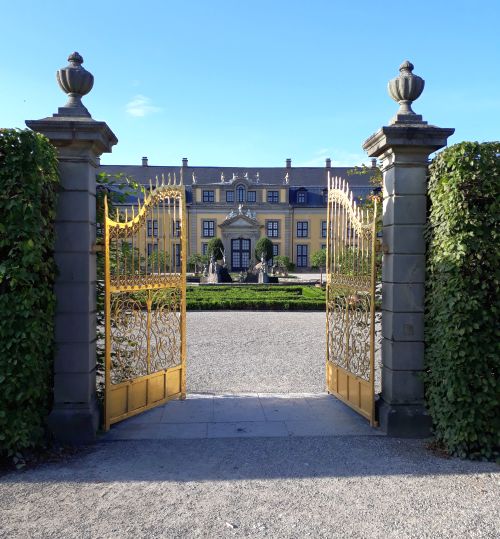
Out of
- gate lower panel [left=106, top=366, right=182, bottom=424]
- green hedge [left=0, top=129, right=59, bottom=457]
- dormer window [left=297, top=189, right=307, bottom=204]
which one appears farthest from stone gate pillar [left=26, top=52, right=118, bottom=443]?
dormer window [left=297, top=189, right=307, bottom=204]

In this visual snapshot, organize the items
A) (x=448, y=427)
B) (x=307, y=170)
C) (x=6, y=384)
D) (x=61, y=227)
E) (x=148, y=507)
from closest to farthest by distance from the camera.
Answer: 1. (x=148, y=507)
2. (x=6, y=384)
3. (x=448, y=427)
4. (x=61, y=227)
5. (x=307, y=170)

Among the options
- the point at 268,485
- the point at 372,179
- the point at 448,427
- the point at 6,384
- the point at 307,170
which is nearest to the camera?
the point at 268,485

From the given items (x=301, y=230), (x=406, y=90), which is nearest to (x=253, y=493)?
(x=406, y=90)

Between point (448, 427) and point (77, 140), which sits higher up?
point (77, 140)

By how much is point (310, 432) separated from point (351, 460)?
72cm

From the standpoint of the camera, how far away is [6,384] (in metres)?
3.80

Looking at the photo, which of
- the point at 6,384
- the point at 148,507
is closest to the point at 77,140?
the point at 6,384

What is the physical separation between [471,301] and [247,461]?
231 cm

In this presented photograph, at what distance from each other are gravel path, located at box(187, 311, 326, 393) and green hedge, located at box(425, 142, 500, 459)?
2545mm

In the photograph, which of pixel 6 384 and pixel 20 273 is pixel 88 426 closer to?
pixel 6 384

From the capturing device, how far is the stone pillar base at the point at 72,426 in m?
4.40

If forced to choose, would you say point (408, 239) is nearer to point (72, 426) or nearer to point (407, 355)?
point (407, 355)

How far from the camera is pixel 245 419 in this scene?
200 inches

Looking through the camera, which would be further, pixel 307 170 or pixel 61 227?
pixel 307 170
